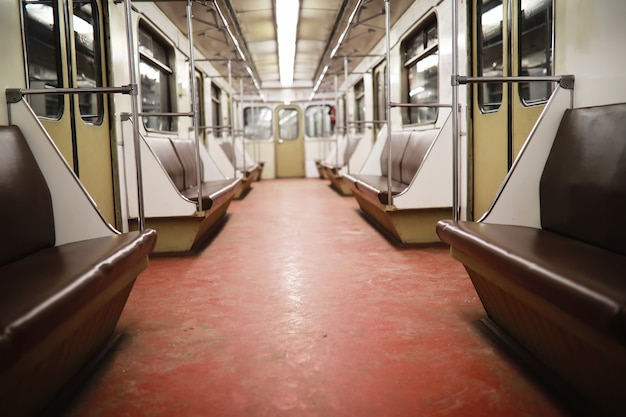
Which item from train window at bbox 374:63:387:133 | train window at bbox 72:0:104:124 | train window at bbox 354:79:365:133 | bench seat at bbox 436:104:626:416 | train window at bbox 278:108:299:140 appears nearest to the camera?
bench seat at bbox 436:104:626:416

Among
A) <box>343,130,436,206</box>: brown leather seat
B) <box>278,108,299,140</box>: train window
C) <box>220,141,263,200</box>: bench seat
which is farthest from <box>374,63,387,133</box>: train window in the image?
<box>278,108,299,140</box>: train window

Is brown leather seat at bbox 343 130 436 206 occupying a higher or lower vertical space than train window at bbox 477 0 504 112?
lower

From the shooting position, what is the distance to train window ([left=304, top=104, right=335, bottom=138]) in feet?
47.2

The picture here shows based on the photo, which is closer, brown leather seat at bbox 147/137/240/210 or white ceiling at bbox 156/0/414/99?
brown leather seat at bbox 147/137/240/210

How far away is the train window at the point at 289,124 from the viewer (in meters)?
14.2

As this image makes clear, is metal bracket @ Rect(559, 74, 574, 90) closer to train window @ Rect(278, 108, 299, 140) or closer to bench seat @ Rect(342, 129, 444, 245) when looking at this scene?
bench seat @ Rect(342, 129, 444, 245)

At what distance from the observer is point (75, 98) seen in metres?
3.32

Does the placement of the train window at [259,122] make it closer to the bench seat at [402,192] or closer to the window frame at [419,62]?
the window frame at [419,62]

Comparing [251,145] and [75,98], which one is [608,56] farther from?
[251,145]

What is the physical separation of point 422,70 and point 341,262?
127 inches

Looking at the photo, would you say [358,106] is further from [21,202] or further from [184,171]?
[21,202]

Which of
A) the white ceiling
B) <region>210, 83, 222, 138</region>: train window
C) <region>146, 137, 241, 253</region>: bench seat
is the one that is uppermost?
the white ceiling

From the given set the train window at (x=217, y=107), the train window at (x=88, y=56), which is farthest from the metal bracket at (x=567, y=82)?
the train window at (x=217, y=107)

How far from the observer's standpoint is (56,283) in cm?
154
